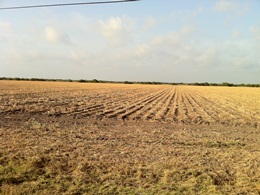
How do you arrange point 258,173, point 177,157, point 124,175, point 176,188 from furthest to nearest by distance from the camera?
point 177,157
point 258,173
point 124,175
point 176,188

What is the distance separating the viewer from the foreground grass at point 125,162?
5.26 meters

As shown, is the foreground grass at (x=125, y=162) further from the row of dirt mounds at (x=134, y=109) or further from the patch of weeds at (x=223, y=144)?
the row of dirt mounds at (x=134, y=109)

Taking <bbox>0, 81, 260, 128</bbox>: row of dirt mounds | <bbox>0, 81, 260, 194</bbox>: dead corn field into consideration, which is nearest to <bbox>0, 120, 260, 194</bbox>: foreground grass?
<bbox>0, 81, 260, 194</bbox>: dead corn field

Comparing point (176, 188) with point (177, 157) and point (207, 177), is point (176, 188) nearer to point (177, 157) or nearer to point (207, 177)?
point (207, 177)

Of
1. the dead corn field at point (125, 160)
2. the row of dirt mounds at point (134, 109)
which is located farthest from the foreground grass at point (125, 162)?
the row of dirt mounds at point (134, 109)

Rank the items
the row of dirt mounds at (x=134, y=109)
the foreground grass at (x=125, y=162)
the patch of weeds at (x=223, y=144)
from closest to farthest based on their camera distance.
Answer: the foreground grass at (x=125, y=162) → the patch of weeds at (x=223, y=144) → the row of dirt mounds at (x=134, y=109)

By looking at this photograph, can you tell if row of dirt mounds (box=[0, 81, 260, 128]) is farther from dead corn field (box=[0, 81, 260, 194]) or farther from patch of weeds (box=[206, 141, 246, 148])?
patch of weeds (box=[206, 141, 246, 148])

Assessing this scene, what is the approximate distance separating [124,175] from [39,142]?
3767 mm

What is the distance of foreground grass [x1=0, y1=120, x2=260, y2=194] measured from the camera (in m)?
5.26

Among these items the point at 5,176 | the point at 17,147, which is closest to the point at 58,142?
the point at 17,147

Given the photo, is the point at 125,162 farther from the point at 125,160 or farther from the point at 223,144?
the point at 223,144

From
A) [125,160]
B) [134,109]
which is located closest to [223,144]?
[125,160]

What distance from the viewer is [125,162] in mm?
6676

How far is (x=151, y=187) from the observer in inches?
207
